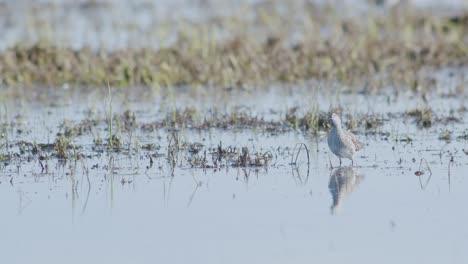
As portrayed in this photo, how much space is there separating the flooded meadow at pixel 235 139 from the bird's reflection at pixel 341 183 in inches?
1.3

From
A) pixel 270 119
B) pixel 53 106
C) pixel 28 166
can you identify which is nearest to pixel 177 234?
pixel 28 166

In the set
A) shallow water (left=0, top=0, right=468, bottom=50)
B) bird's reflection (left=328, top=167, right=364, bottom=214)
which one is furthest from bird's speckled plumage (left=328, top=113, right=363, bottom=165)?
shallow water (left=0, top=0, right=468, bottom=50)

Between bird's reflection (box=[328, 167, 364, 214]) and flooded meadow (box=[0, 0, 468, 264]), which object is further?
bird's reflection (box=[328, 167, 364, 214])

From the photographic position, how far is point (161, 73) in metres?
14.4

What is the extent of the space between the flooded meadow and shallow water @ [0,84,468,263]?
24 mm

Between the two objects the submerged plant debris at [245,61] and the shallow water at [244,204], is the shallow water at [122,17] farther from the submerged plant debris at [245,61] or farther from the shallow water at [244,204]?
the shallow water at [244,204]

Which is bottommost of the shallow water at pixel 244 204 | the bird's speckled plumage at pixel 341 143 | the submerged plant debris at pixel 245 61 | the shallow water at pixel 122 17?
the shallow water at pixel 244 204

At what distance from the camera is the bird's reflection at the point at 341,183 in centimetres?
833

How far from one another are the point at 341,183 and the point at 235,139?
2.30 m

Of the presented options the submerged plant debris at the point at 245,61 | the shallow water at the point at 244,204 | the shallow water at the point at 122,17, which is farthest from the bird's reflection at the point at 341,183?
the shallow water at the point at 122,17

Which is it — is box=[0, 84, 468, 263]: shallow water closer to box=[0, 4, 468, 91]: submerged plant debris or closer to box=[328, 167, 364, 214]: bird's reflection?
box=[328, 167, 364, 214]: bird's reflection

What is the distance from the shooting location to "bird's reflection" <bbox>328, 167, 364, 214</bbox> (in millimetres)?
8328

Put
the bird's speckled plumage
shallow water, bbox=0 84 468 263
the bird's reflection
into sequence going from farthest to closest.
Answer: the bird's speckled plumage → the bird's reflection → shallow water, bbox=0 84 468 263

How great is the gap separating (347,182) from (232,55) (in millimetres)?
6081
